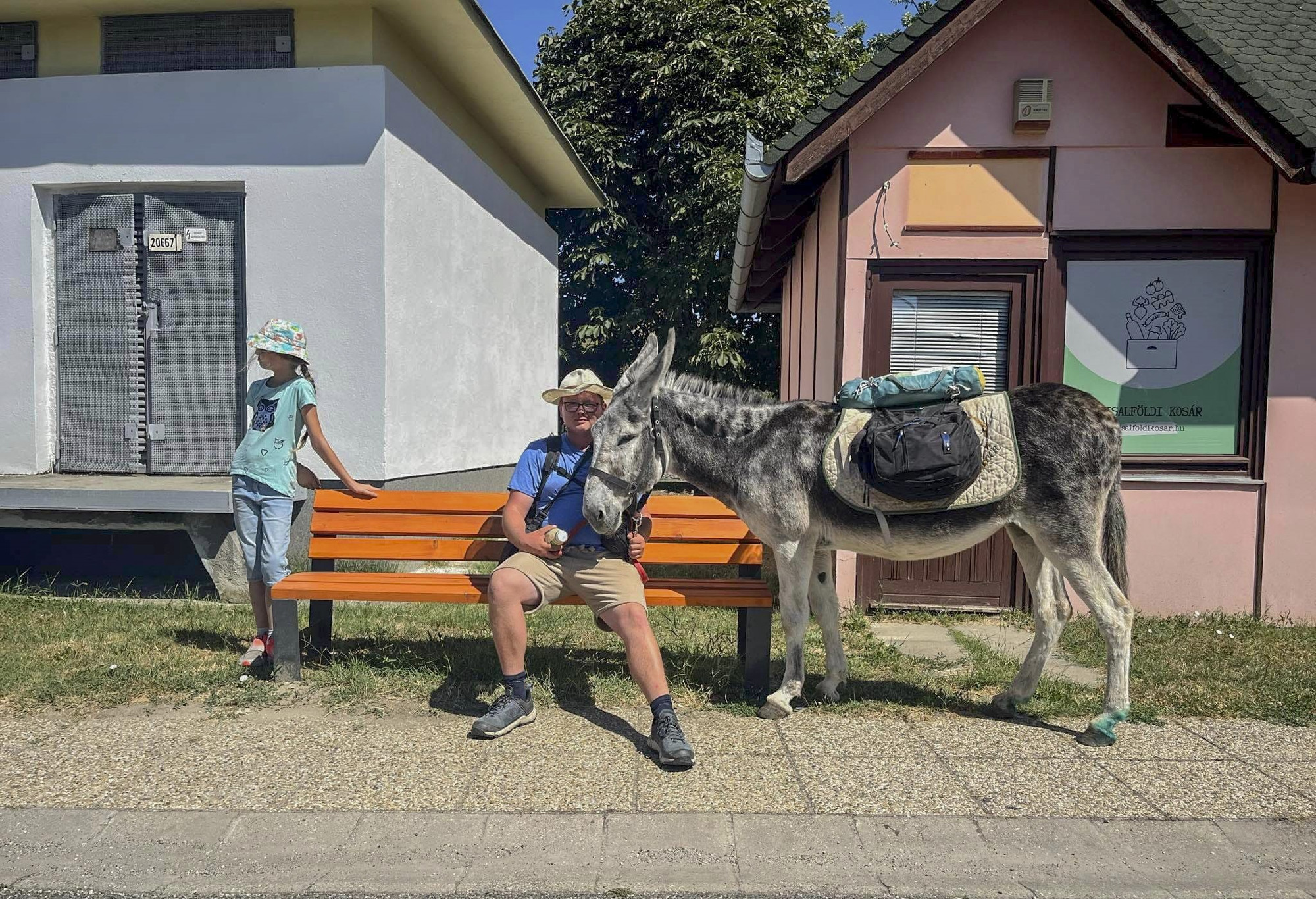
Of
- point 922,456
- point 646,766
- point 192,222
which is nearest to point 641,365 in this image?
point 922,456

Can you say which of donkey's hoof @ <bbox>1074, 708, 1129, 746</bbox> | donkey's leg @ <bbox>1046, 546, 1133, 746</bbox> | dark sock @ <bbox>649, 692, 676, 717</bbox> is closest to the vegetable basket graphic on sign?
donkey's leg @ <bbox>1046, 546, 1133, 746</bbox>

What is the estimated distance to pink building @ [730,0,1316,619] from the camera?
21.3ft

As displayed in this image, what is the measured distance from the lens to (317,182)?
24.5ft

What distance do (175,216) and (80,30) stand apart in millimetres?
1940

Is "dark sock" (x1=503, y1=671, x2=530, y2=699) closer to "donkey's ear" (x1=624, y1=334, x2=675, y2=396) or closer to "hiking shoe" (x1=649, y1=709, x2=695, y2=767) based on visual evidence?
"hiking shoe" (x1=649, y1=709, x2=695, y2=767)

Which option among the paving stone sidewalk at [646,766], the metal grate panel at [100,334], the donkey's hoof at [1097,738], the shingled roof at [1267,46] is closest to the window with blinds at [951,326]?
the shingled roof at [1267,46]

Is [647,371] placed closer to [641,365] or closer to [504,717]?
[641,365]

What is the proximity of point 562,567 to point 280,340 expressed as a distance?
6.59ft

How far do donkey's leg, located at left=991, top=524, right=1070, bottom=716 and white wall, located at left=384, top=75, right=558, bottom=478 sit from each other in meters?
5.25

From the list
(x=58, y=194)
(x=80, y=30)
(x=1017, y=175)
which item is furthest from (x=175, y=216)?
(x=1017, y=175)

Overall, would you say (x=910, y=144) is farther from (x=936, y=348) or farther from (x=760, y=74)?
(x=760, y=74)

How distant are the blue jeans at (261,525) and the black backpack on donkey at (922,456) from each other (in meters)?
3.11

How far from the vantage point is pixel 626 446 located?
3992mm

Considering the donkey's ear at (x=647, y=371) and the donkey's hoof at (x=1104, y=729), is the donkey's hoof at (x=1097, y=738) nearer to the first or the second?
the donkey's hoof at (x=1104, y=729)
